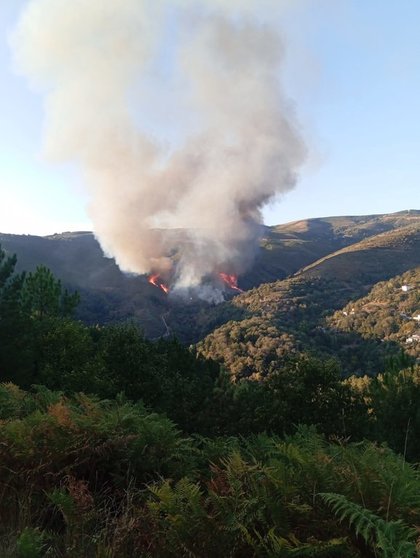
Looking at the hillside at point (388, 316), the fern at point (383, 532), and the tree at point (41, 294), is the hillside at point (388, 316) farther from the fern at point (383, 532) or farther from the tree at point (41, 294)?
the fern at point (383, 532)

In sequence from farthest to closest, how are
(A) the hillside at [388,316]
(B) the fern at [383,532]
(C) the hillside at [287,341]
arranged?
(A) the hillside at [388,316] < (C) the hillside at [287,341] < (B) the fern at [383,532]

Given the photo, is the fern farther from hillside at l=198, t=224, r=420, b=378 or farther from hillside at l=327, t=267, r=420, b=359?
hillside at l=327, t=267, r=420, b=359

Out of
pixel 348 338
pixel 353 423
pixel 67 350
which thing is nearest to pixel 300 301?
pixel 348 338

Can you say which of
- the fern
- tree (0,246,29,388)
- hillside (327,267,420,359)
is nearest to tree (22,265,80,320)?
tree (0,246,29,388)

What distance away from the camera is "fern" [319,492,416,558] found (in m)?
3.47

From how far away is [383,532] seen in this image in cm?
378

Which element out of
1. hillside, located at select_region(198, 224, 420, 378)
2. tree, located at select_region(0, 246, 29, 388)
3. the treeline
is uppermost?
the treeline

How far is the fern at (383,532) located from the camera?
3.47 m

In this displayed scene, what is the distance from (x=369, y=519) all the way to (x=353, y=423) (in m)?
22.0

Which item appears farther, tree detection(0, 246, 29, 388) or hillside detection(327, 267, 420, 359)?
hillside detection(327, 267, 420, 359)

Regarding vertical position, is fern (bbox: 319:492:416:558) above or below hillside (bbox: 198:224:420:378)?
above

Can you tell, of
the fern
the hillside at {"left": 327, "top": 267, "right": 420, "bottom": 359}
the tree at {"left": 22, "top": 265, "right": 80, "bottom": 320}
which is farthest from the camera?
the hillside at {"left": 327, "top": 267, "right": 420, "bottom": 359}

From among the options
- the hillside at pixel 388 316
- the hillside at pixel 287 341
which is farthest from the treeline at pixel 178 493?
the hillside at pixel 388 316

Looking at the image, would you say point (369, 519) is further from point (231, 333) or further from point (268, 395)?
point (231, 333)
